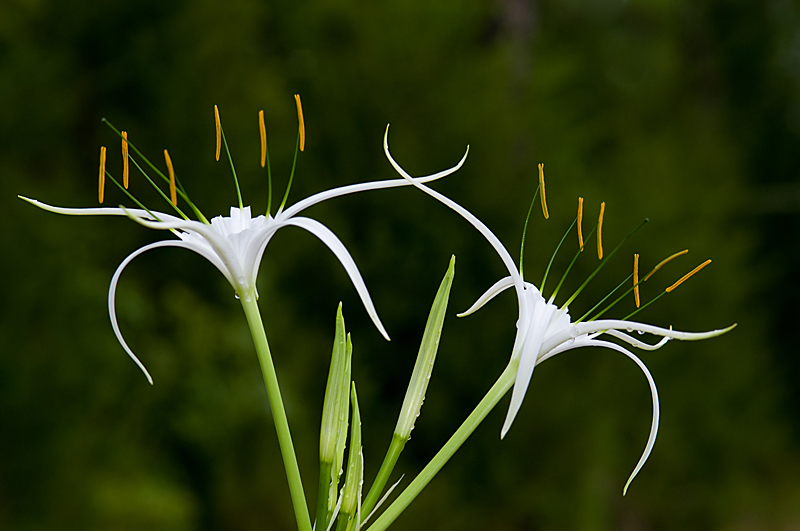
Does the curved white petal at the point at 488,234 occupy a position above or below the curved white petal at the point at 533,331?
above

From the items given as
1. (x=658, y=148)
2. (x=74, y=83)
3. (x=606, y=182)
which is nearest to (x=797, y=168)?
(x=658, y=148)

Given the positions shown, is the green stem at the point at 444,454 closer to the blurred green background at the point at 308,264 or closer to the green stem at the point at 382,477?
the green stem at the point at 382,477

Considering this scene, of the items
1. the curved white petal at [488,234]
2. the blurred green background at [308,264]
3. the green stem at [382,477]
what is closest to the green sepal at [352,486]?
the green stem at [382,477]

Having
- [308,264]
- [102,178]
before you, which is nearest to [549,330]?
[102,178]

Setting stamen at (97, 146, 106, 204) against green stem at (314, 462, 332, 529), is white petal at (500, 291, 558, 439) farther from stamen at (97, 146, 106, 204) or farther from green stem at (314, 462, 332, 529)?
stamen at (97, 146, 106, 204)

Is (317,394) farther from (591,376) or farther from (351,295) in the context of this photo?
(591,376)

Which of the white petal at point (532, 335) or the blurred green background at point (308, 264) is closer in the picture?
the white petal at point (532, 335)
